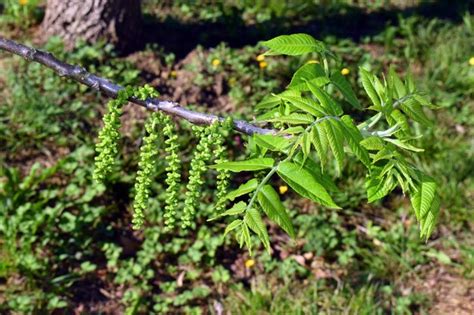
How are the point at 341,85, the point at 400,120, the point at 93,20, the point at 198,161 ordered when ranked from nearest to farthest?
the point at 198,161, the point at 400,120, the point at 341,85, the point at 93,20

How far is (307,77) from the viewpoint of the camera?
197 cm

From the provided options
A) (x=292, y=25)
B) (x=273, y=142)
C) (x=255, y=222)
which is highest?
(x=273, y=142)

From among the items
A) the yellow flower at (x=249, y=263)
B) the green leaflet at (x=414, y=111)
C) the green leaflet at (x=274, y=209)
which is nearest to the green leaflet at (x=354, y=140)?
the green leaflet at (x=274, y=209)

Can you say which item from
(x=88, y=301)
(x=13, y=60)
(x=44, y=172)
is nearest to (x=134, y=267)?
(x=88, y=301)

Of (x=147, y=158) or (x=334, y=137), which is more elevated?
(x=334, y=137)

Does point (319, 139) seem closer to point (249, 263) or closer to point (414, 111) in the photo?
point (414, 111)

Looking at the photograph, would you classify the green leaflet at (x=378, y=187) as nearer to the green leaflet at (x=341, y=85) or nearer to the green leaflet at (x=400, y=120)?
the green leaflet at (x=400, y=120)

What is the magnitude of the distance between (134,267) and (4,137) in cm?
131

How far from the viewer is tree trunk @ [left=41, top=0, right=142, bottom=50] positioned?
191 inches

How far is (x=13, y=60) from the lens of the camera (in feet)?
16.2

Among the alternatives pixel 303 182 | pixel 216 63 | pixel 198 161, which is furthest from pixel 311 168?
pixel 216 63

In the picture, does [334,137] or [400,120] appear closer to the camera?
[334,137]

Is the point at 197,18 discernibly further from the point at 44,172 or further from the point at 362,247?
the point at 362,247

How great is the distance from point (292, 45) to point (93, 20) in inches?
127
